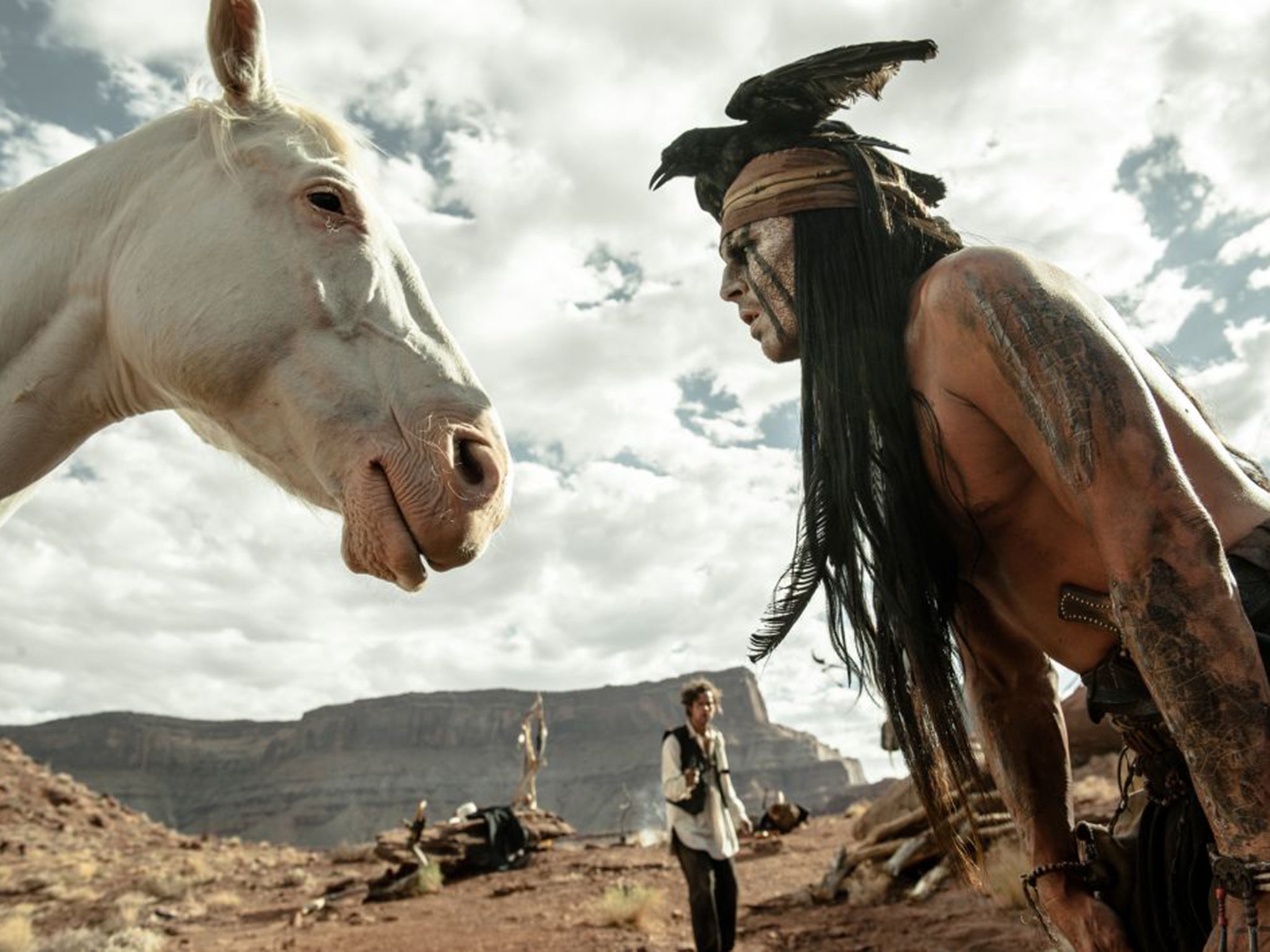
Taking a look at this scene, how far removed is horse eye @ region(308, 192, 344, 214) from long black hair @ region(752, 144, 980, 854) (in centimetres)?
126

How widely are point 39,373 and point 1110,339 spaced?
2.39 m

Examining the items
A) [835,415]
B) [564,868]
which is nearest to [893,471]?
[835,415]

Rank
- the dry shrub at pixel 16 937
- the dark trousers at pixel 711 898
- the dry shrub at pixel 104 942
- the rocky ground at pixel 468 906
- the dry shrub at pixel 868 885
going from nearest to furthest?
the dark trousers at pixel 711 898
the rocky ground at pixel 468 906
the dry shrub at pixel 868 885
the dry shrub at pixel 104 942
the dry shrub at pixel 16 937

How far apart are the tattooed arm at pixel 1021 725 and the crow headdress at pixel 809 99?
39.2 inches

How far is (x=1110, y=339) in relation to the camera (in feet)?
4.53

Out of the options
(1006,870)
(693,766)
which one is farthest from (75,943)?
(1006,870)

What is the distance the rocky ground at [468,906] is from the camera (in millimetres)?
7797

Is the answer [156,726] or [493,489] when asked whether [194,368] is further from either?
[156,726]

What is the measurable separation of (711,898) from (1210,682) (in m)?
6.37

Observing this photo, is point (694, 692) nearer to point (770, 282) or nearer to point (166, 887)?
point (770, 282)

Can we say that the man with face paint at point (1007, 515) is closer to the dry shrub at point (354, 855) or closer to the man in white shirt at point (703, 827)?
the man in white shirt at point (703, 827)

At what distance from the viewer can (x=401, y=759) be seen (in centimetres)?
9438

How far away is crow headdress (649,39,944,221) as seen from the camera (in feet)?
6.31

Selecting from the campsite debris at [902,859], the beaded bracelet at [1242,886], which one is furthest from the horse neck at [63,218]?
the campsite debris at [902,859]
